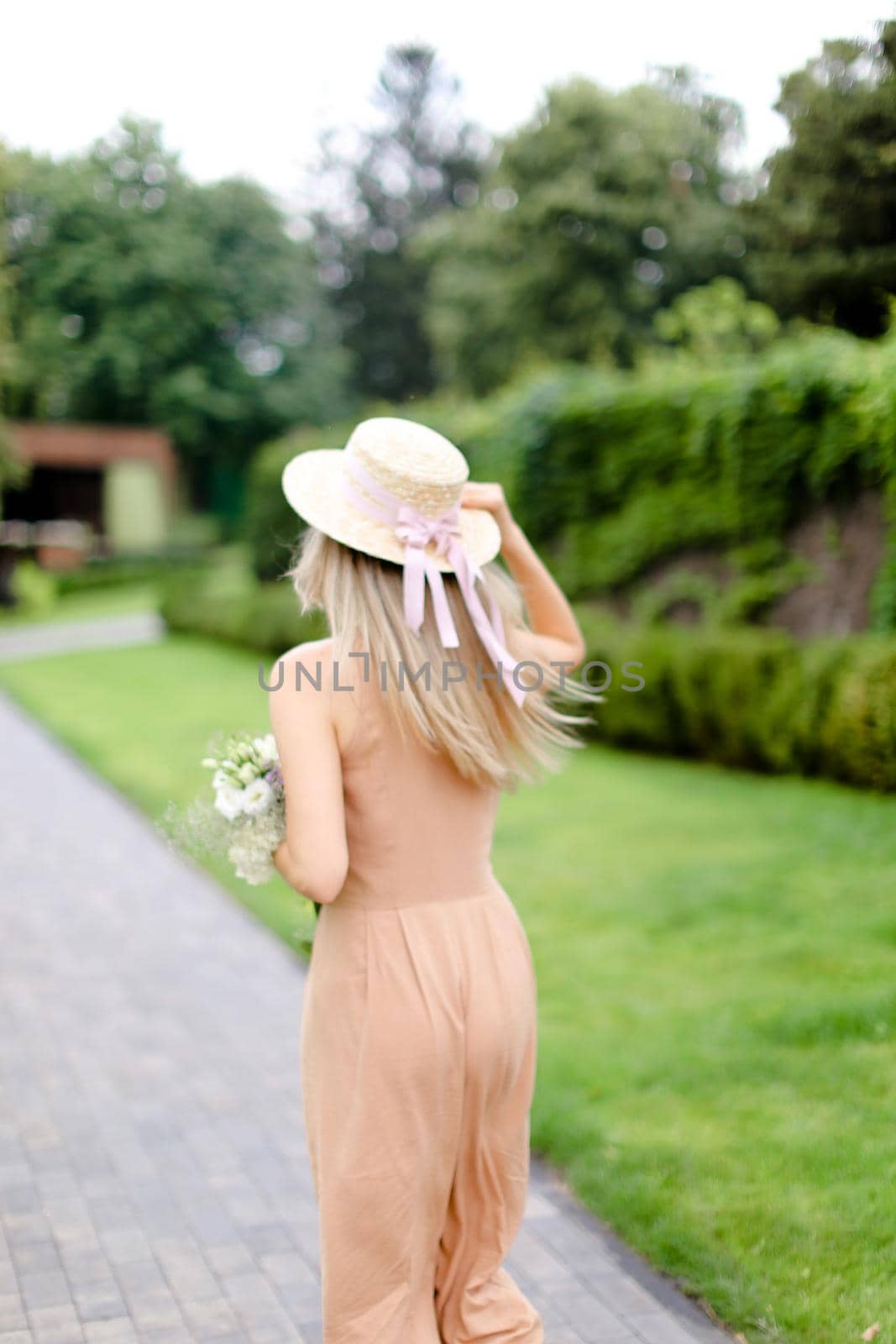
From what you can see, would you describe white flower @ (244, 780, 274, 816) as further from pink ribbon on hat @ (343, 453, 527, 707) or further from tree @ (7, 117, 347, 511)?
tree @ (7, 117, 347, 511)

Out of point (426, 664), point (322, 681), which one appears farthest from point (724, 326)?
point (322, 681)

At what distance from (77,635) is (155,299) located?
8.68m

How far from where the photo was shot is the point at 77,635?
21.9 m

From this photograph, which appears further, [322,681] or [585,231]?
[585,231]

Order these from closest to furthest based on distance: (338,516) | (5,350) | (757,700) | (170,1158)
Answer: (338,516)
(170,1158)
(757,700)
(5,350)

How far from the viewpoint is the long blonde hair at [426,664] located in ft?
7.62

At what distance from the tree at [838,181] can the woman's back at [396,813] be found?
329 cm

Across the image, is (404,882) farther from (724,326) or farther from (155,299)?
(155,299)

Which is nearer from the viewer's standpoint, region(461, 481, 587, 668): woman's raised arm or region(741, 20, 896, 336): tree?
region(461, 481, 587, 668): woman's raised arm

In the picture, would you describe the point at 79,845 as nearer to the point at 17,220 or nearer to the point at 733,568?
the point at 733,568

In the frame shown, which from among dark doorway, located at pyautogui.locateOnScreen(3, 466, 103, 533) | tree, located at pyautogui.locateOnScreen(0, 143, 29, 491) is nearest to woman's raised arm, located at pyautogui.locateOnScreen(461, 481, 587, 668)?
tree, located at pyautogui.locateOnScreen(0, 143, 29, 491)

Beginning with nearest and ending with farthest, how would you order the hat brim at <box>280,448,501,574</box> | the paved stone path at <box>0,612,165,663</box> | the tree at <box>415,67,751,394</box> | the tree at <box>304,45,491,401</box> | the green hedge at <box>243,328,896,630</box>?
1. the hat brim at <box>280,448,501,574</box>
2. the green hedge at <box>243,328,896,630</box>
3. the paved stone path at <box>0,612,165,663</box>
4. the tree at <box>415,67,751,394</box>
5. the tree at <box>304,45,491,401</box>

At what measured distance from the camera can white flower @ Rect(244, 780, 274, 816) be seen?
7.71ft

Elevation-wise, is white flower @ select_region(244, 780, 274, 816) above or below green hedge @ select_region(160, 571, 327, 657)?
above
